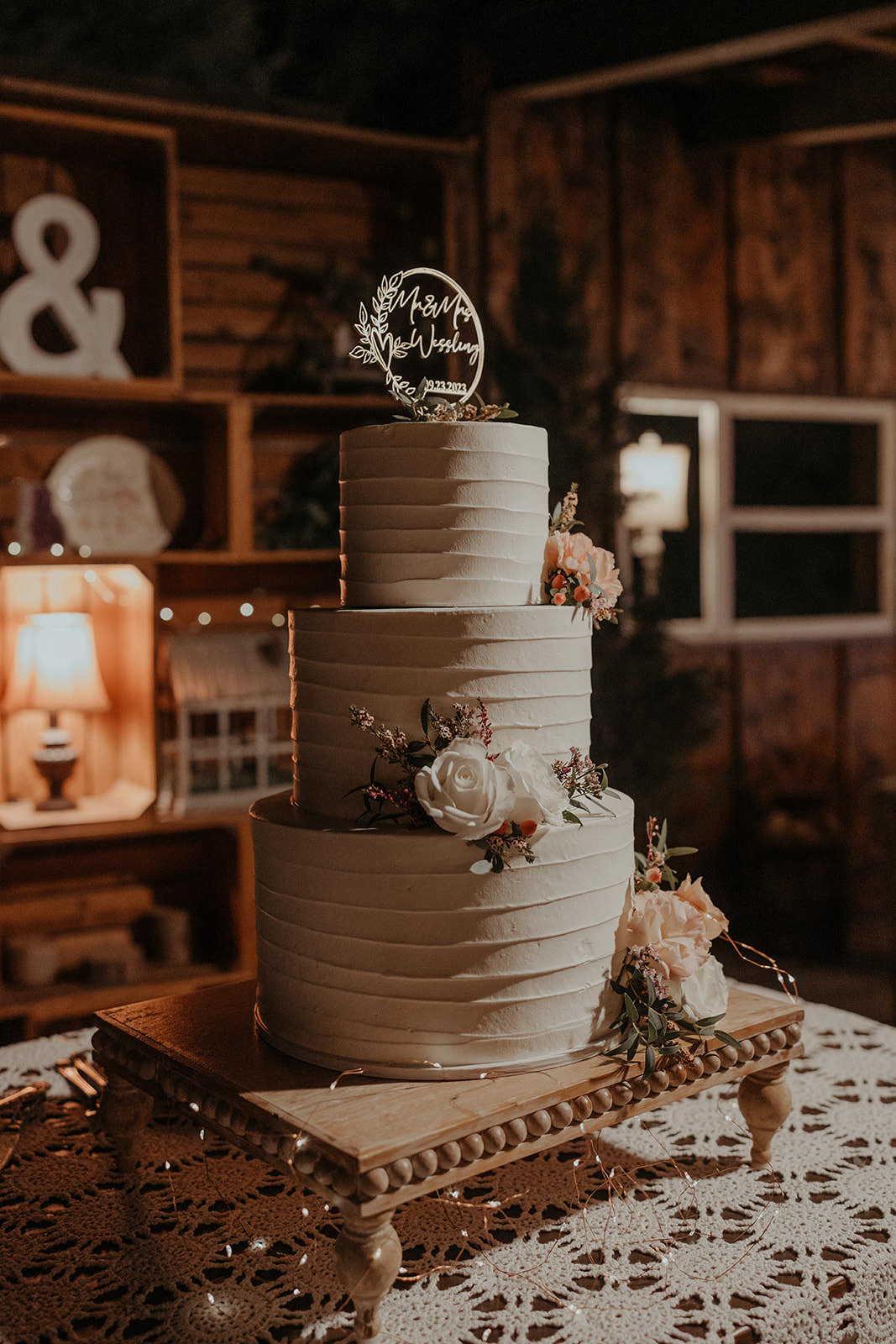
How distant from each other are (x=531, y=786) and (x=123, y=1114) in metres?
0.80

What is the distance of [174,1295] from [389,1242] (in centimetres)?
31

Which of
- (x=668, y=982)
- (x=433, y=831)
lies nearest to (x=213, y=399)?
(x=433, y=831)

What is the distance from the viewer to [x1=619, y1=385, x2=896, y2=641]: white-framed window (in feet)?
15.8

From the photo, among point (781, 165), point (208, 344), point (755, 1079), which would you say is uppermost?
point (781, 165)

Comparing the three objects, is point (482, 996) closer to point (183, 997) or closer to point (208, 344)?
point (183, 997)

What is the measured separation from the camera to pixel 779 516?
504 centimetres

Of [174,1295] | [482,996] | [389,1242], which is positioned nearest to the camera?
[389,1242]

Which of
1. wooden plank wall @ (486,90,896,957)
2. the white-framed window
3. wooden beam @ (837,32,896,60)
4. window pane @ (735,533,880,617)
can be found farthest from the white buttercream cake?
window pane @ (735,533,880,617)

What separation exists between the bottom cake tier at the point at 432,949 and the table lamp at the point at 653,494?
9.92 ft

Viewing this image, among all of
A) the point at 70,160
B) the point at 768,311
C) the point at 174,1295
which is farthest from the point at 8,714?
the point at 768,311

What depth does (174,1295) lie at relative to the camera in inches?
58.5

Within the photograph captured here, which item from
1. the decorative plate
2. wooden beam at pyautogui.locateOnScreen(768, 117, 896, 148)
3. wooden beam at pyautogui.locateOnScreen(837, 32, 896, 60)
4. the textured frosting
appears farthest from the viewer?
wooden beam at pyautogui.locateOnScreen(768, 117, 896, 148)

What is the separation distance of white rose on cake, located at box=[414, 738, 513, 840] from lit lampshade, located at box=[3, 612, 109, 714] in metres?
2.04

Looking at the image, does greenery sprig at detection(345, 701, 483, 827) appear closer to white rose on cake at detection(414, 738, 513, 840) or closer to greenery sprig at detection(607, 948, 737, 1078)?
white rose on cake at detection(414, 738, 513, 840)
